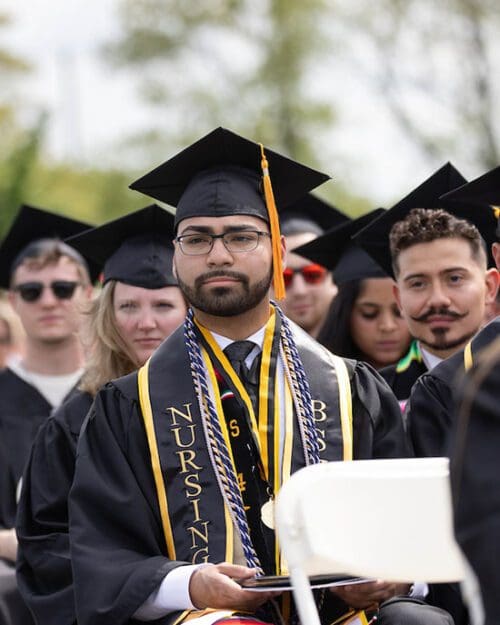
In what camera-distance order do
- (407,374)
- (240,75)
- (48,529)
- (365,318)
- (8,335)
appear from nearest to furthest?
1. (48,529)
2. (407,374)
3. (365,318)
4. (8,335)
5. (240,75)

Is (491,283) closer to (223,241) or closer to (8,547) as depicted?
(223,241)

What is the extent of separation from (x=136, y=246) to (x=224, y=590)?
2151 mm

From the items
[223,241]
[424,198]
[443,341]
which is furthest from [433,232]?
[223,241]

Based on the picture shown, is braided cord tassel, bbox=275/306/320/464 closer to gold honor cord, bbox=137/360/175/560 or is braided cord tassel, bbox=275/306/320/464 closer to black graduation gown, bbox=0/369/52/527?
gold honor cord, bbox=137/360/175/560

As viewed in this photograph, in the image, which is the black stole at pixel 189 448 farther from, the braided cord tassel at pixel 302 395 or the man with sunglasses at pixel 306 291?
the man with sunglasses at pixel 306 291

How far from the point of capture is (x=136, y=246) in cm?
507

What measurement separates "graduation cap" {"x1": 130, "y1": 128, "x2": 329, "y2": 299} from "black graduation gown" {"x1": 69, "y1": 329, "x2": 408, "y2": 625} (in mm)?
432

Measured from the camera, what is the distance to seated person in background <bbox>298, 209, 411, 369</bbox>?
532 centimetres

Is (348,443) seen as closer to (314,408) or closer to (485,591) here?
(314,408)

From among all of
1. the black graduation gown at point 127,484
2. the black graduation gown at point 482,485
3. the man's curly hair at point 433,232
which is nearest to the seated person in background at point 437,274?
the man's curly hair at point 433,232

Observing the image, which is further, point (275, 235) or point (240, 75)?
point (240, 75)

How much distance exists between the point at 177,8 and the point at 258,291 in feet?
72.6

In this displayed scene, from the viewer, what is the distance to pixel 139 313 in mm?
4941

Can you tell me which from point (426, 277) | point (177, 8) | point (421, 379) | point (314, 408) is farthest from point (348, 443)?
point (177, 8)
